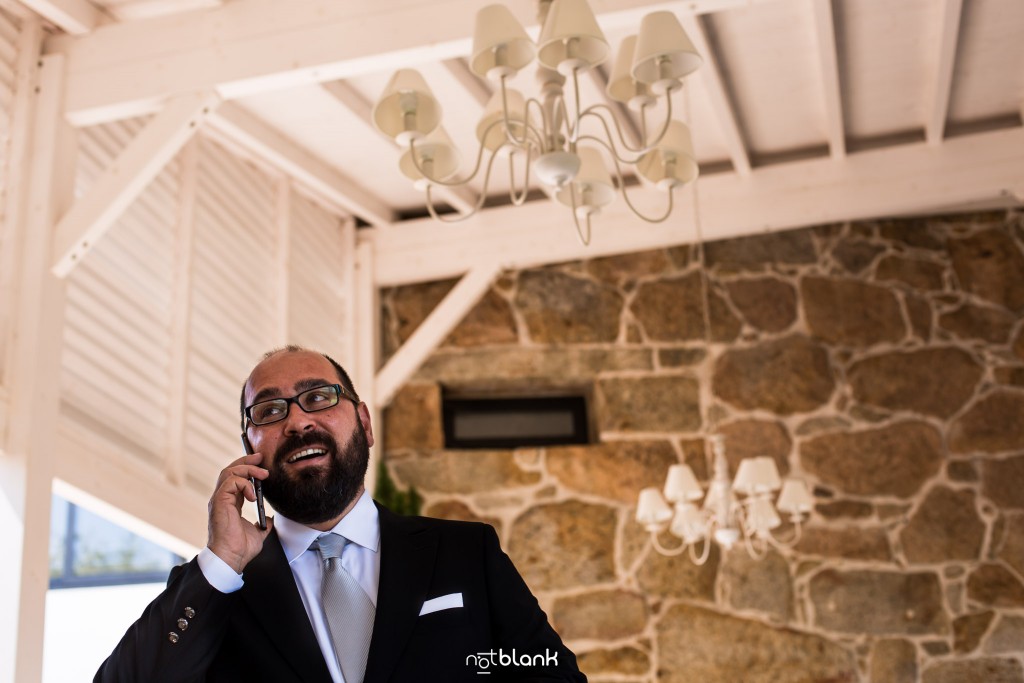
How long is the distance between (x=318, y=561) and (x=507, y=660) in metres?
0.32

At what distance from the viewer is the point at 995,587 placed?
14.0ft

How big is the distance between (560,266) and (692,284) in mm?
713

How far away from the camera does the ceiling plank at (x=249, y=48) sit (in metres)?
2.96

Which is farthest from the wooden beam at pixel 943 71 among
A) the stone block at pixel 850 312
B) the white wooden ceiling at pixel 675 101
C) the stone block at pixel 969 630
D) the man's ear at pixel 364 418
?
the man's ear at pixel 364 418

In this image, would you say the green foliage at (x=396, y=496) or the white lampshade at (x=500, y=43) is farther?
the green foliage at (x=396, y=496)

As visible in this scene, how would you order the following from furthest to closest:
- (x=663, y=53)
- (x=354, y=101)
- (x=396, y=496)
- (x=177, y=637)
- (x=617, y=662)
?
(x=396, y=496), (x=617, y=662), (x=354, y=101), (x=663, y=53), (x=177, y=637)

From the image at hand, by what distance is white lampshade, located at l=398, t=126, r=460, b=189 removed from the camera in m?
2.50

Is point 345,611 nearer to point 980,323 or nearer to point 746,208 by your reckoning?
point 746,208

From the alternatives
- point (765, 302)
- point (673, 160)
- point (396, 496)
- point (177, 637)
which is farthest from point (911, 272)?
point (177, 637)

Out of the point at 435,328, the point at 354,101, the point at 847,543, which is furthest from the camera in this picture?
the point at 435,328

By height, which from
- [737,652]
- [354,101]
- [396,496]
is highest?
[354,101]

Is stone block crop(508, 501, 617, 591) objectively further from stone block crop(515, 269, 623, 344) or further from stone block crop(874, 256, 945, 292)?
stone block crop(874, 256, 945, 292)

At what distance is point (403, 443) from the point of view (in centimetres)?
511

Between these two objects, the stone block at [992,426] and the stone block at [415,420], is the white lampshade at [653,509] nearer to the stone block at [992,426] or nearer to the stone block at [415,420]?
the stone block at [415,420]
